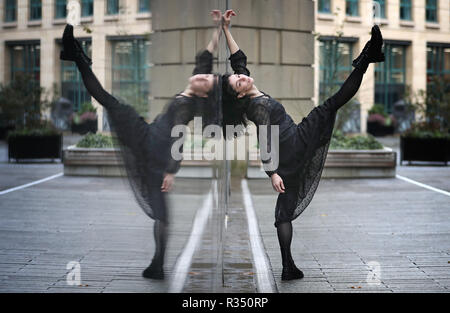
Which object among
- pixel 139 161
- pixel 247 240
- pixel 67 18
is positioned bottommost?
pixel 247 240

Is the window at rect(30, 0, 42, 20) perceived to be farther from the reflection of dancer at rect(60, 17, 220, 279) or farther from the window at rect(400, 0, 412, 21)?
the window at rect(400, 0, 412, 21)

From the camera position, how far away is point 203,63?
2.38 meters

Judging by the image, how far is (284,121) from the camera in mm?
4684

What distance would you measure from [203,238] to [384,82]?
3587 cm

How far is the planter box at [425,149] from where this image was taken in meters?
13.9

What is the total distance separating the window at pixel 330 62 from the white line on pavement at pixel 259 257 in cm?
578

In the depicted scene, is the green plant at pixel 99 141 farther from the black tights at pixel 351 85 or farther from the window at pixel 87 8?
the black tights at pixel 351 85

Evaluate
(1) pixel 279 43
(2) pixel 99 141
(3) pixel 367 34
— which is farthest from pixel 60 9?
(3) pixel 367 34

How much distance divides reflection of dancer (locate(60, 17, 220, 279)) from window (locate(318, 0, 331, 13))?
479 inches

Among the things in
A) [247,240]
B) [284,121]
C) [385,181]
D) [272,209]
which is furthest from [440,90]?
[284,121]

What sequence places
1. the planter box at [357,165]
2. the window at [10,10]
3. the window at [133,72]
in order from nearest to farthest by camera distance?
the window at [133,72] < the window at [10,10] < the planter box at [357,165]

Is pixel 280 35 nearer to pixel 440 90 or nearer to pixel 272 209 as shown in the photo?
pixel 272 209

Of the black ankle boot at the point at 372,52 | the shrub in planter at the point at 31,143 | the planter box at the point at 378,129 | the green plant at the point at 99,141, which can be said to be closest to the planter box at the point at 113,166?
the green plant at the point at 99,141

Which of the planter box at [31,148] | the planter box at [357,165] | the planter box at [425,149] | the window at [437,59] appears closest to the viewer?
the planter box at [31,148]
